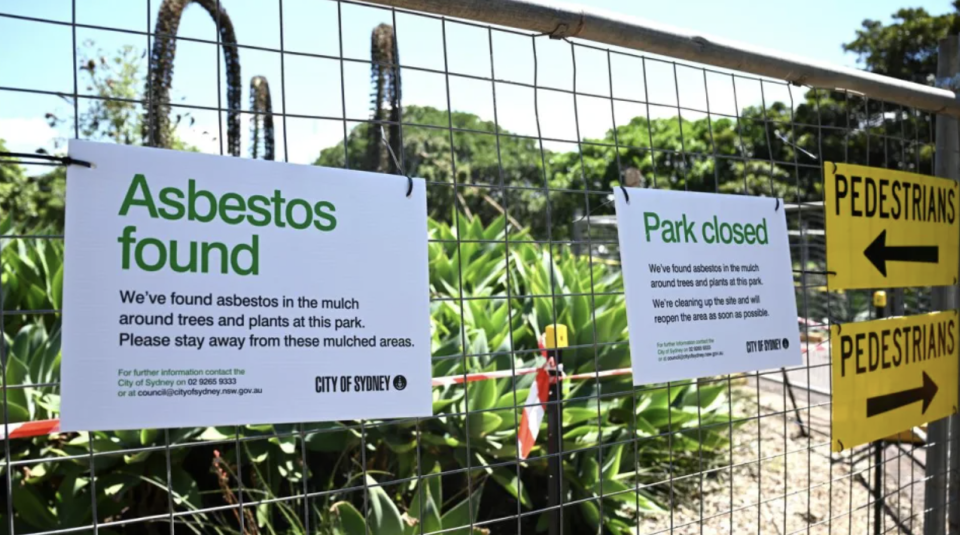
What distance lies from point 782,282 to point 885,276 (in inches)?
25.7

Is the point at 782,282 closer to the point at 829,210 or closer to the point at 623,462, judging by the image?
the point at 829,210

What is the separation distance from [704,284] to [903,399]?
1215 millimetres

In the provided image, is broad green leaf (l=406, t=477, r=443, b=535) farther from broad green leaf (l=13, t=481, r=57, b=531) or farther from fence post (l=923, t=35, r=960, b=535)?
fence post (l=923, t=35, r=960, b=535)

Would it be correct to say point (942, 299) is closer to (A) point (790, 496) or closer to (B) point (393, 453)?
(A) point (790, 496)

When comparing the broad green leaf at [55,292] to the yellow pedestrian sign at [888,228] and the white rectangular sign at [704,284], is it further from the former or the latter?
the yellow pedestrian sign at [888,228]

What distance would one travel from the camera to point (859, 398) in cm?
256

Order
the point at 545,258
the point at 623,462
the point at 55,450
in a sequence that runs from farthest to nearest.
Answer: the point at 545,258 < the point at 623,462 < the point at 55,450

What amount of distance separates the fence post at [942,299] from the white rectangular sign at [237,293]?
2.34 m

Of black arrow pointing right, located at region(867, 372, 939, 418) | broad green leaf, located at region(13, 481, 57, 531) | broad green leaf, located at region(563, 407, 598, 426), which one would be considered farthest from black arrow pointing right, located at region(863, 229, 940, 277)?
broad green leaf, located at region(13, 481, 57, 531)

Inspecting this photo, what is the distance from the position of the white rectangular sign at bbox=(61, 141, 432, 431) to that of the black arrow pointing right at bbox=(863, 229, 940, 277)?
1.78 metres


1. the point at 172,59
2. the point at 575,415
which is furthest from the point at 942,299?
the point at 172,59

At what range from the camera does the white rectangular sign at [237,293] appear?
4.23 feet

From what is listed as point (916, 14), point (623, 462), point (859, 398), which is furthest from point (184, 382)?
point (916, 14)

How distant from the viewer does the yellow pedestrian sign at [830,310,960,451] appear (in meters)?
2.50
